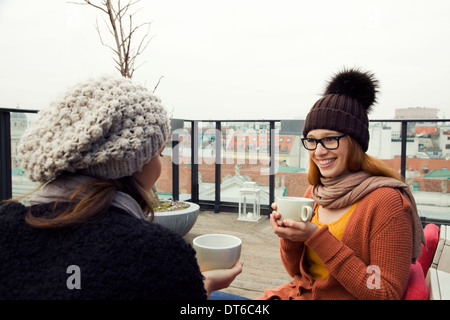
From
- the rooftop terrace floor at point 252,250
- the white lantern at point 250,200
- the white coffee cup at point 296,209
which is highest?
the white coffee cup at point 296,209

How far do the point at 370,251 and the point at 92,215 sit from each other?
0.78 metres

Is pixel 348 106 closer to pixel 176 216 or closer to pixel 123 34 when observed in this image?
pixel 176 216

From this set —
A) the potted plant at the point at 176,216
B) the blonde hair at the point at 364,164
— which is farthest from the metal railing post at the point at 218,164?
the blonde hair at the point at 364,164

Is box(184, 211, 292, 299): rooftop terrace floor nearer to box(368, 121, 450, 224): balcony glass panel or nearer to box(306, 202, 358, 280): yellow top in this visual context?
box(306, 202, 358, 280): yellow top

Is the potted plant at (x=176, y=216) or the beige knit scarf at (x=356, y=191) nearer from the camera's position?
the beige knit scarf at (x=356, y=191)

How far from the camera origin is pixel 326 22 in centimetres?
386

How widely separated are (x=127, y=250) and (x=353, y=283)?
0.67m

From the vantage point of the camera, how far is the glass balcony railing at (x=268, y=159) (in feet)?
12.4

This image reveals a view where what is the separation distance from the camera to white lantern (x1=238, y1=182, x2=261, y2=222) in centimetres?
460

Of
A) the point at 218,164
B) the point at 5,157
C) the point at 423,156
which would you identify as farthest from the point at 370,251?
the point at 218,164

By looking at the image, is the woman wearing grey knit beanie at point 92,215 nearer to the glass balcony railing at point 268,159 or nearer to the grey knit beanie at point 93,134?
the grey knit beanie at point 93,134

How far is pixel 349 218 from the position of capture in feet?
3.25

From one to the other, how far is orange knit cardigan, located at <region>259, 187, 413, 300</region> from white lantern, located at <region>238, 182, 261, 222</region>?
→ 3617mm
